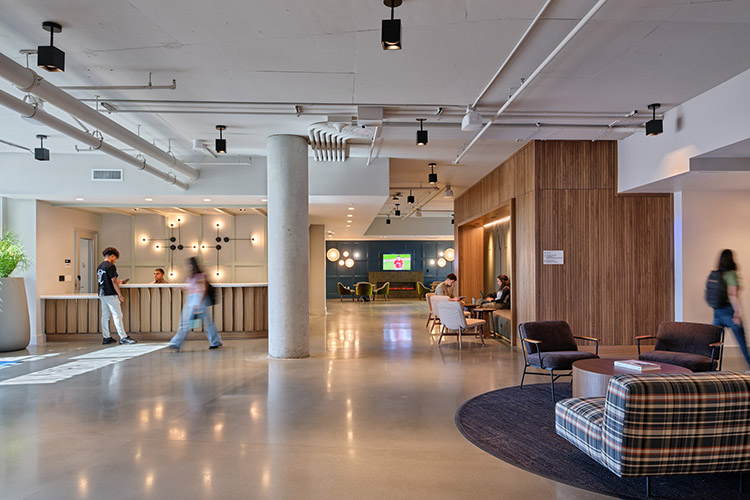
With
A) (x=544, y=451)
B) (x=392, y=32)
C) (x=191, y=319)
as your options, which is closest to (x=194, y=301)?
(x=191, y=319)

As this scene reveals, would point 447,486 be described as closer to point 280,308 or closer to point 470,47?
point 470,47

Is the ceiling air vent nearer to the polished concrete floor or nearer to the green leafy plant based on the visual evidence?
the green leafy plant

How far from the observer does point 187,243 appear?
1320cm

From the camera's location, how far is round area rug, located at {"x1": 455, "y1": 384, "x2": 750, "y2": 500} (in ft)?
10.4

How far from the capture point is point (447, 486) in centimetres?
321

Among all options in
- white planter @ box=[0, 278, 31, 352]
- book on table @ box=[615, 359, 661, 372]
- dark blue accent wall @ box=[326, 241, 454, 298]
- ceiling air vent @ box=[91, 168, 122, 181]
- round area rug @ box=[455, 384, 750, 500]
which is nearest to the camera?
round area rug @ box=[455, 384, 750, 500]

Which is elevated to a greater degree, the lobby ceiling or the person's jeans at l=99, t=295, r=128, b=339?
the lobby ceiling

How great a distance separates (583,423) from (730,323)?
3656mm

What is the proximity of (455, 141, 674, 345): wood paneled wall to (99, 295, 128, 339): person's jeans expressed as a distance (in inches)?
291

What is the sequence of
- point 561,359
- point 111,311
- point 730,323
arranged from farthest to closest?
point 111,311 → point 730,323 → point 561,359

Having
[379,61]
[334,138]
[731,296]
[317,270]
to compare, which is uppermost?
[379,61]

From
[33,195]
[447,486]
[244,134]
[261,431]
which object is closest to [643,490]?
[447,486]

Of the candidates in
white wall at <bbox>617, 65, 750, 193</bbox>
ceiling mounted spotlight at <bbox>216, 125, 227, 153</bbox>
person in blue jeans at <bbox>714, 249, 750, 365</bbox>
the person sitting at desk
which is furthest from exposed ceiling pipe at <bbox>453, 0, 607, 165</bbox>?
the person sitting at desk

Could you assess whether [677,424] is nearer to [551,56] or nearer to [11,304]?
[551,56]
